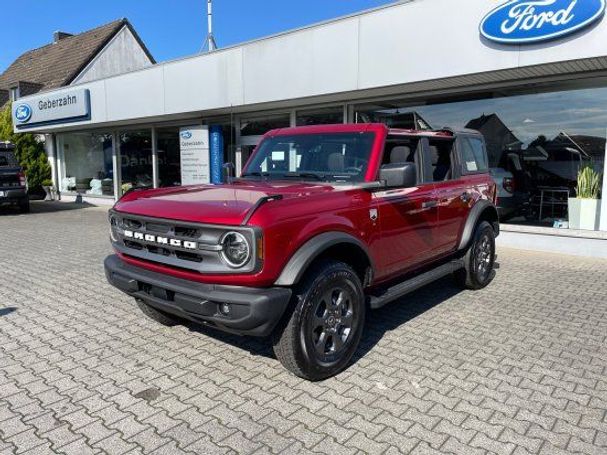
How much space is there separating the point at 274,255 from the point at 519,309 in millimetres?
3559

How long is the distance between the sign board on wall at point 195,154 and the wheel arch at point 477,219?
365 inches

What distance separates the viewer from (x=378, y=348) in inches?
165

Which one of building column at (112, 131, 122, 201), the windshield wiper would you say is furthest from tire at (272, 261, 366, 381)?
building column at (112, 131, 122, 201)

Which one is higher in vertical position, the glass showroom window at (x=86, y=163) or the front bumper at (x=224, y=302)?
the glass showroom window at (x=86, y=163)

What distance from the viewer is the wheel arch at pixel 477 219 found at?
5.58 meters

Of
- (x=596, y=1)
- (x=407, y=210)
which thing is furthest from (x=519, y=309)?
(x=596, y=1)

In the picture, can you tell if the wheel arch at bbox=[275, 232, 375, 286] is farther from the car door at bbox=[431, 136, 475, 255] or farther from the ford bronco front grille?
the car door at bbox=[431, 136, 475, 255]

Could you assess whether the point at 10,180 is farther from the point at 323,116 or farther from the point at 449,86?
the point at 449,86

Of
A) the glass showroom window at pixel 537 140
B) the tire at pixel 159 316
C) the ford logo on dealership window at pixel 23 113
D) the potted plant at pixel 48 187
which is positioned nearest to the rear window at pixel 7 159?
the ford logo on dealership window at pixel 23 113

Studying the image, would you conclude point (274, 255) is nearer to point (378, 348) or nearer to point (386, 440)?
point (386, 440)

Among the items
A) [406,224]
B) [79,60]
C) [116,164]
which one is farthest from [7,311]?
[79,60]

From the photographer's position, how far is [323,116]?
39.6ft

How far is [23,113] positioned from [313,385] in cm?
2068

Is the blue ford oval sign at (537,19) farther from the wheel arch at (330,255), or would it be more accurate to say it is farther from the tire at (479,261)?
the wheel arch at (330,255)
